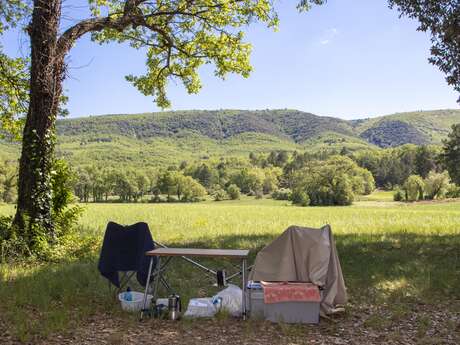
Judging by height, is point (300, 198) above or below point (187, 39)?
below

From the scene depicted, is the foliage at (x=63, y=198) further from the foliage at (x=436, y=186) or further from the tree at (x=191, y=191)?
the tree at (x=191, y=191)

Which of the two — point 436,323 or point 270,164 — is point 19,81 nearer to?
point 436,323

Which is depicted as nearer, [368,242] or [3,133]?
[368,242]

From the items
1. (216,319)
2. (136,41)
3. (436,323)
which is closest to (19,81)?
(136,41)

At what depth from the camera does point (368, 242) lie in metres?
13.2

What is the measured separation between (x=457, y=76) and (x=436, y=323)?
645 cm

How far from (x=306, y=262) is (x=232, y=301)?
126 centimetres

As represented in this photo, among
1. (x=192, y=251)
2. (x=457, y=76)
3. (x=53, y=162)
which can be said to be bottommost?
(x=192, y=251)

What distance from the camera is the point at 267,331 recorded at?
592cm

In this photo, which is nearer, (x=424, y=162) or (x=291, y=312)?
(x=291, y=312)

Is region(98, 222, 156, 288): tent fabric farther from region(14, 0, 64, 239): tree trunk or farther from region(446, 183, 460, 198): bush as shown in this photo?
region(446, 183, 460, 198): bush

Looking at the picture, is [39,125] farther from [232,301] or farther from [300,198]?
[300,198]

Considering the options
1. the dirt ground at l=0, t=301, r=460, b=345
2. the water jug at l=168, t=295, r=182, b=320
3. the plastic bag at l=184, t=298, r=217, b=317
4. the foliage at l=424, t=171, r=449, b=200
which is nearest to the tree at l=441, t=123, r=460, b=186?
the dirt ground at l=0, t=301, r=460, b=345

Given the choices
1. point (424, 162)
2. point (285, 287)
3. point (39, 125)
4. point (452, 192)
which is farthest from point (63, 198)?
point (424, 162)
